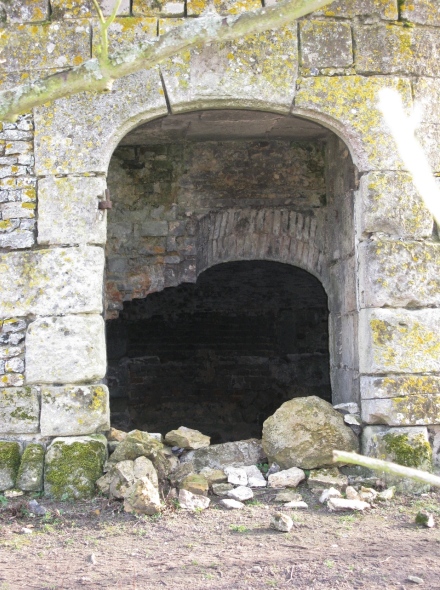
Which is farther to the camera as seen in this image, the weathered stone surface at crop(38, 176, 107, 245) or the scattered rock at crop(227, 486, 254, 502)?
the weathered stone surface at crop(38, 176, 107, 245)

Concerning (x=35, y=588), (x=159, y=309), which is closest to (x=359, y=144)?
(x=35, y=588)

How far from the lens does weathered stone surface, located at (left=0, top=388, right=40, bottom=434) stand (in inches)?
171

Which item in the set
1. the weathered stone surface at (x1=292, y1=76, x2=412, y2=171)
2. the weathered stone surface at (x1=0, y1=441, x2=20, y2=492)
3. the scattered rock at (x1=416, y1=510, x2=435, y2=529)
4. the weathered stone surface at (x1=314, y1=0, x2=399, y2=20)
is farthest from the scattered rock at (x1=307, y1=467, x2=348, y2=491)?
the weathered stone surface at (x1=314, y1=0, x2=399, y2=20)

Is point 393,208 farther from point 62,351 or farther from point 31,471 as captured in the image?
point 31,471

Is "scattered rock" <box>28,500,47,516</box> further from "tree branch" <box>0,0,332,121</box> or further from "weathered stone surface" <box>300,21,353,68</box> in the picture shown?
"weathered stone surface" <box>300,21,353,68</box>

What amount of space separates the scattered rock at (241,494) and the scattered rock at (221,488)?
0.05 meters

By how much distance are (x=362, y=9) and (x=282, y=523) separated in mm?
3341

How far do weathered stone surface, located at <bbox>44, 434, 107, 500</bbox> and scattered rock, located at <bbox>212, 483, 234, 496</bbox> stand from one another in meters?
0.71

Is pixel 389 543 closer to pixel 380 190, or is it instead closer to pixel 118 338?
pixel 380 190

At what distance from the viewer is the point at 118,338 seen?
908 cm

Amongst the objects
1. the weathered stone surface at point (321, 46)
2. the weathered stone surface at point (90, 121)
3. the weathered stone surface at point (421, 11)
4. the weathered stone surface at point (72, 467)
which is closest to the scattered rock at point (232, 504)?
the weathered stone surface at point (72, 467)

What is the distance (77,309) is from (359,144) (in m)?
2.16

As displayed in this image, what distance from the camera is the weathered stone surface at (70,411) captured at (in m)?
4.32

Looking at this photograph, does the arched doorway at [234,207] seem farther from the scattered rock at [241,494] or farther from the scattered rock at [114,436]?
the scattered rock at [114,436]
